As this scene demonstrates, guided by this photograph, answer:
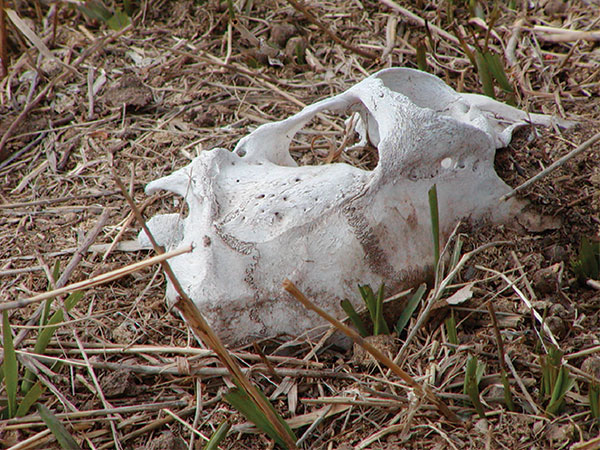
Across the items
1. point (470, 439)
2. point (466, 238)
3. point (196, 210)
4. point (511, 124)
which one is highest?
point (196, 210)

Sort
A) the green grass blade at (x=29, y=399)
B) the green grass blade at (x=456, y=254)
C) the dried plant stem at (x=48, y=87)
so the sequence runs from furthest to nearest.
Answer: the dried plant stem at (x=48, y=87)
the green grass blade at (x=456, y=254)
the green grass blade at (x=29, y=399)

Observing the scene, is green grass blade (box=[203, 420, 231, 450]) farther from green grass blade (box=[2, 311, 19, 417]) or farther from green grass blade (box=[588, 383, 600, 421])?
green grass blade (box=[588, 383, 600, 421])

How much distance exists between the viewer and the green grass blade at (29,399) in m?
1.47

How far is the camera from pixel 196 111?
8.30 feet

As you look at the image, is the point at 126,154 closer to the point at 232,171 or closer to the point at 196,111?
the point at 196,111

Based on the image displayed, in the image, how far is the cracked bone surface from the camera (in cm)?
159

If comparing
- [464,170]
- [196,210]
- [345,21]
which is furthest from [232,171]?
[345,21]

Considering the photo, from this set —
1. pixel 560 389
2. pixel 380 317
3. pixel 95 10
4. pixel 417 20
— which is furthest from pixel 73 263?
pixel 417 20

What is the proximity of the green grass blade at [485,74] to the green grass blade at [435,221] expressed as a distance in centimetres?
83

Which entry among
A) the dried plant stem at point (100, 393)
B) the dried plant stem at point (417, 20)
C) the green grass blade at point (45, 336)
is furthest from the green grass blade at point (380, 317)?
the dried plant stem at point (417, 20)

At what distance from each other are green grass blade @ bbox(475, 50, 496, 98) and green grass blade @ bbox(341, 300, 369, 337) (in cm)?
111

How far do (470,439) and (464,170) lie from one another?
72 cm

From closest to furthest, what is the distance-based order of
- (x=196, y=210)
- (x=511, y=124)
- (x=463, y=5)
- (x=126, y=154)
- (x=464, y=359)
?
(x=464, y=359) → (x=196, y=210) → (x=511, y=124) → (x=126, y=154) → (x=463, y=5)

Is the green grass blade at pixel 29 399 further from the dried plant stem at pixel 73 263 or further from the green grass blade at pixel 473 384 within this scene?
the green grass blade at pixel 473 384
